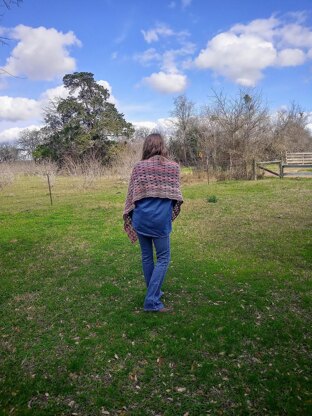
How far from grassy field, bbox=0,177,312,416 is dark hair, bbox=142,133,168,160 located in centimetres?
201

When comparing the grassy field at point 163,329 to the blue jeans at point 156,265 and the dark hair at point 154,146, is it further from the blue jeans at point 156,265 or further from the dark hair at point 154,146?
the dark hair at point 154,146

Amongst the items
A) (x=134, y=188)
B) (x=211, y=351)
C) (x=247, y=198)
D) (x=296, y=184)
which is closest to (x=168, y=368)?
(x=211, y=351)

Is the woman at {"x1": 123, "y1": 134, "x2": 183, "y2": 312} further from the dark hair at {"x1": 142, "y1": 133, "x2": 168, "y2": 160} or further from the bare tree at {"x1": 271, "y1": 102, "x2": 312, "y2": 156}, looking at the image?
the bare tree at {"x1": 271, "y1": 102, "x2": 312, "y2": 156}

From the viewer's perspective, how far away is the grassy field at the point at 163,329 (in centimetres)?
274

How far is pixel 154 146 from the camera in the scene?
12.4 feet

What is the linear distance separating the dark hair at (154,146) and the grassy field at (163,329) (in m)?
2.01

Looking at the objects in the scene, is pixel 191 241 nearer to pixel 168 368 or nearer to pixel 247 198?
pixel 168 368

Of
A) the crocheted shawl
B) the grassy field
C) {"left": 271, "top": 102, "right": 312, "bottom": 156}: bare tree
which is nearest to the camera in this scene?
the grassy field

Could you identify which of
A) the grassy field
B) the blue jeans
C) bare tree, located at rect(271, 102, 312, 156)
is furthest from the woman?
bare tree, located at rect(271, 102, 312, 156)

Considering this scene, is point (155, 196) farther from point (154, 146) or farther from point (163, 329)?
point (163, 329)

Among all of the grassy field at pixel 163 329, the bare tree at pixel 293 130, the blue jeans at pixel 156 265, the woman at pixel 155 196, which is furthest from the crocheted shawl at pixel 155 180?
the bare tree at pixel 293 130

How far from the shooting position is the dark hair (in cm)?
379

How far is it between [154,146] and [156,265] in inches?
56.6

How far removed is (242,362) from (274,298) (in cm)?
150
